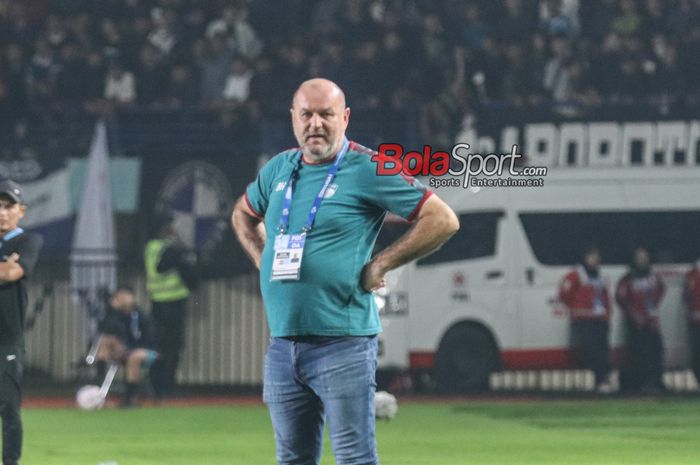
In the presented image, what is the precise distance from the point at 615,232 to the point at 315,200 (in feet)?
48.8

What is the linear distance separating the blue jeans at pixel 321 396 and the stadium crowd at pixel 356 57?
49.6 feet

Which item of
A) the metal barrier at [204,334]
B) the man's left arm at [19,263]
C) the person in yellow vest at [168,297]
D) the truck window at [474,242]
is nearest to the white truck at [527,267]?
the truck window at [474,242]

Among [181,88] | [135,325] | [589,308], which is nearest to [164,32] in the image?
[181,88]

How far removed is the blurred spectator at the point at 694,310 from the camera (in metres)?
20.7

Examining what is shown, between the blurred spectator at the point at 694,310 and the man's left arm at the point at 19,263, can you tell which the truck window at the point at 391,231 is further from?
the man's left arm at the point at 19,263

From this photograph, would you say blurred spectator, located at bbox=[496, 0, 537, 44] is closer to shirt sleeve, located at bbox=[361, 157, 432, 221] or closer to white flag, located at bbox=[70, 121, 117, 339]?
white flag, located at bbox=[70, 121, 117, 339]

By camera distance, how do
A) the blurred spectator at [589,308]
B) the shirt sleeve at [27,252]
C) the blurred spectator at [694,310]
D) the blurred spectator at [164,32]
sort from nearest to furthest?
1. the shirt sleeve at [27,252]
2. the blurred spectator at [694,310]
3. the blurred spectator at [589,308]
4. the blurred spectator at [164,32]

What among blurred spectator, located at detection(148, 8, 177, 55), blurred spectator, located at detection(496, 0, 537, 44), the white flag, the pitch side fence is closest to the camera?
the white flag

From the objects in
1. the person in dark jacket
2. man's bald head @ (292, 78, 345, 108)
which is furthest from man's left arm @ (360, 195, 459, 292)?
the person in dark jacket

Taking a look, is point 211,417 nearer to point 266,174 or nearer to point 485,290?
point 485,290

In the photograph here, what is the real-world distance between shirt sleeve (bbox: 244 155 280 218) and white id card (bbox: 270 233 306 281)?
13.5 inches

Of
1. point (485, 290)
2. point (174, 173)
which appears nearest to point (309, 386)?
point (485, 290)

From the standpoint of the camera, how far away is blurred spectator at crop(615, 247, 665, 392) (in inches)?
818

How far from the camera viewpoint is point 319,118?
6.55 meters
